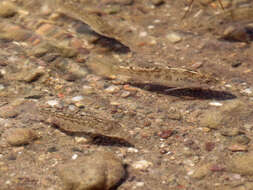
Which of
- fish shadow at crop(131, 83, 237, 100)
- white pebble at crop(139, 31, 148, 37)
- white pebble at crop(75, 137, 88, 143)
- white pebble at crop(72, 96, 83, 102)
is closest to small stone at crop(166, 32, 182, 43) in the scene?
white pebble at crop(139, 31, 148, 37)

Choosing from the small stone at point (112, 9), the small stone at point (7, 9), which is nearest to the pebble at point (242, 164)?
the small stone at point (112, 9)

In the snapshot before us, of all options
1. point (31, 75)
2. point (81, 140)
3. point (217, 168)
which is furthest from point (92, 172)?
point (31, 75)

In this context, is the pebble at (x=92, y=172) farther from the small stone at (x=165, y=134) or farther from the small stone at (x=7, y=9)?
the small stone at (x=7, y=9)

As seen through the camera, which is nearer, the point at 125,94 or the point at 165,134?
the point at 165,134

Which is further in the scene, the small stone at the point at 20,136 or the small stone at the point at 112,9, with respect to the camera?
the small stone at the point at 112,9

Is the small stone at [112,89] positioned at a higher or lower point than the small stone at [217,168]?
lower

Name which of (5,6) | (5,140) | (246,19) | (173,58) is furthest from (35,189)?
(246,19)

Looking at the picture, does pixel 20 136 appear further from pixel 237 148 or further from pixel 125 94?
pixel 237 148
